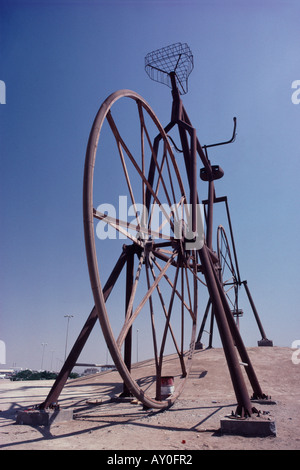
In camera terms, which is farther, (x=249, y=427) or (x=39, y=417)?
(x=39, y=417)

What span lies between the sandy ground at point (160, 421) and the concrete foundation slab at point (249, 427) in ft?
0.69

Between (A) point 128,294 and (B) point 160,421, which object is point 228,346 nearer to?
(B) point 160,421

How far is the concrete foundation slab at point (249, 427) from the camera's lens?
21.8 feet

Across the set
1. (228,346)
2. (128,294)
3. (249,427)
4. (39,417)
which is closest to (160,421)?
(249,427)

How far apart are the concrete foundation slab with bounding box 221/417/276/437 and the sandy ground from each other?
8.3 inches

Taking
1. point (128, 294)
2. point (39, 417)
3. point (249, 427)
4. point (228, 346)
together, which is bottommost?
point (39, 417)

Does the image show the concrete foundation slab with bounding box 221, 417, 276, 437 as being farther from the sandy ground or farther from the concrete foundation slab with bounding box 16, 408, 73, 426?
the concrete foundation slab with bounding box 16, 408, 73, 426

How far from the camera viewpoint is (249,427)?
6.76 m

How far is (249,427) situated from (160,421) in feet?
7.25

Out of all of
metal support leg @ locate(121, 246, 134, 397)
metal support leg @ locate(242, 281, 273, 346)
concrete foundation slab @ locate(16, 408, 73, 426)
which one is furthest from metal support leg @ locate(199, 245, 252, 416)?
metal support leg @ locate(242, 281, 273, 346)

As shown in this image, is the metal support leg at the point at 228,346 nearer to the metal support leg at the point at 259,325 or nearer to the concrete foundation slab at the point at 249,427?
the concrete foundation slab at the point at 249,427

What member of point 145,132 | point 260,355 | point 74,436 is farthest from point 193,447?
point 260,355

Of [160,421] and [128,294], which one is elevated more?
[128,294]
